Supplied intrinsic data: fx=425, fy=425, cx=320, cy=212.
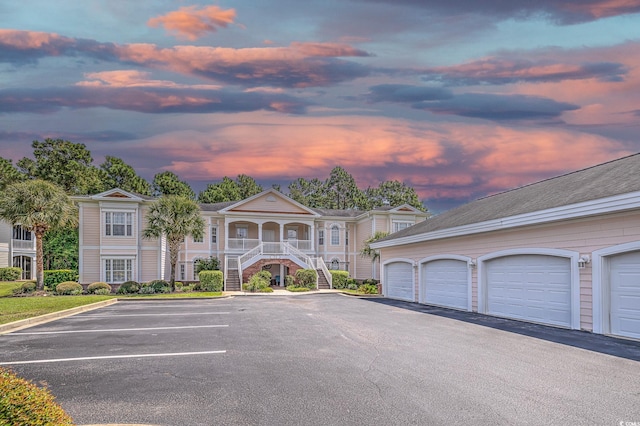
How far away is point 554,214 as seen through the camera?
12.1 meters

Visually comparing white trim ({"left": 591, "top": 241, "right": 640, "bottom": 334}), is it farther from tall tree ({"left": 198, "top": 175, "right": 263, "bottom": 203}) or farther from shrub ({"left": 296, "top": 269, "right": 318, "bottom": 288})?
tall tree ({"left": 198, "top": 175, "right": 263, "bottom": 203})

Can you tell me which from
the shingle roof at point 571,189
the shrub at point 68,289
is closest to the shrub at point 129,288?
the shrub at point 68,289

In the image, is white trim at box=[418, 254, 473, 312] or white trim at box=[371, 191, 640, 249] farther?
white trim at box=[418, 254, 473, 312]

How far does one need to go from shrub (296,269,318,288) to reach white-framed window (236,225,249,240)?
8631 millimetres

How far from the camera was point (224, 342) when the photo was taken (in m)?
9.93

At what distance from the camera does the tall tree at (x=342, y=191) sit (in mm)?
68369

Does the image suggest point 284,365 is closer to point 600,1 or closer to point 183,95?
point 600,1

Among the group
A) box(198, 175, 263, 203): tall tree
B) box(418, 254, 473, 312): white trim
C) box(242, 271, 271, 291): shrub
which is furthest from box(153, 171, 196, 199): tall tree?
box(418, 254, 473, 312): white trim

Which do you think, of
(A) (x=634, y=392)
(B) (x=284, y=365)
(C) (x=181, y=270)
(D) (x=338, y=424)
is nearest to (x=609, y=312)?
(A) (x=634, y=392)

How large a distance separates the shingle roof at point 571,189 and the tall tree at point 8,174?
4516 centimetres

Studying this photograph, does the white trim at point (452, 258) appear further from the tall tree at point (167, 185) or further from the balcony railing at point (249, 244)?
the tall tree at point (167, 185)

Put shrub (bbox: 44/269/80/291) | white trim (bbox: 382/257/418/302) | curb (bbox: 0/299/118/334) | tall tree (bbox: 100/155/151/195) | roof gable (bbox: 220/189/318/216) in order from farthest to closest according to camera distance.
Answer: tall tree (bbox: 100/155/151/195), roof gable (bbox: 220/189/318/216), shrub (bbox: 44/269/80/291), white trim (bbox: 382/257/418/302), curb (bbox: 0/299/118/334)

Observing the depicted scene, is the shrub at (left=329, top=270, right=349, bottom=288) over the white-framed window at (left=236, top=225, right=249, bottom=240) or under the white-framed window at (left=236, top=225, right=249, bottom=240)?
under

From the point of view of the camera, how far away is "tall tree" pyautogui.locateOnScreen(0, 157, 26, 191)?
44103 millimetres
